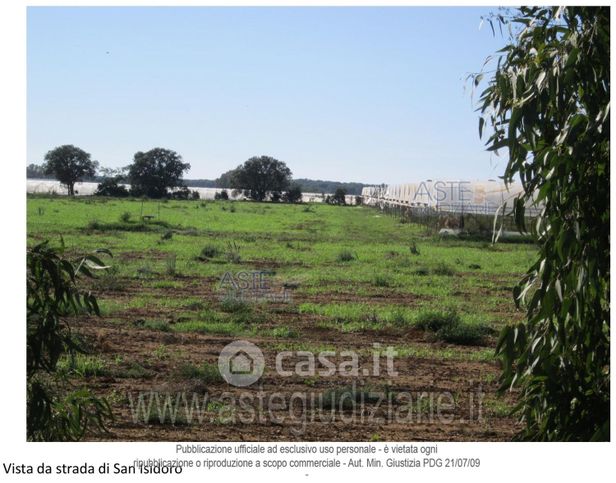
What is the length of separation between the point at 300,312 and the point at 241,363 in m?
2.72

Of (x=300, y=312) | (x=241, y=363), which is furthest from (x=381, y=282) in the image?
(x=241, y=363)

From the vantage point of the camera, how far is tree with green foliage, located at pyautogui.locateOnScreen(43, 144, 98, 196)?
50.3 metres

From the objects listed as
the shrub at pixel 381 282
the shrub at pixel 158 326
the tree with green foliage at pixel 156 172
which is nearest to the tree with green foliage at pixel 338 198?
the tree with green foliage at pixel 156 172

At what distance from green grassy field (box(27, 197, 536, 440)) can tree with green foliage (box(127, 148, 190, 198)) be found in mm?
25285

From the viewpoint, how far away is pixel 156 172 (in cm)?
4644

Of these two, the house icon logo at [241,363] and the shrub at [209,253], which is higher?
the shrub at [209,253]

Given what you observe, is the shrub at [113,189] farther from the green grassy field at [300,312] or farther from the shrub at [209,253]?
the shrub at [209,253]

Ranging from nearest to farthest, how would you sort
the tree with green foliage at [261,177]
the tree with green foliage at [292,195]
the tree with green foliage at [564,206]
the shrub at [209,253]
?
the tree with green foliage at [564,206]
the shrub at [209,253]
the tree with green foliage at [261,177]
the tree with green foliage at [292,195]

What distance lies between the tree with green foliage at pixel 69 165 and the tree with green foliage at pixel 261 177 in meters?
10.1

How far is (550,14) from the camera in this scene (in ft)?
10.3

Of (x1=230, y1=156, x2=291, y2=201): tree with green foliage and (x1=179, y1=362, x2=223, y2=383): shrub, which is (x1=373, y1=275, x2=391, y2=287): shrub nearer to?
(x1=179, y1=362, x2=223, y2=383): shrub

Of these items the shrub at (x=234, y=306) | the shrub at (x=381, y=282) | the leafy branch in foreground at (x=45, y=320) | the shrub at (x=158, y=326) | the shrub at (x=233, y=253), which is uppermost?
the leafy branch in foreground at (x=45, y=320)

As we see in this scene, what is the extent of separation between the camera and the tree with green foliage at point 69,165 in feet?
165

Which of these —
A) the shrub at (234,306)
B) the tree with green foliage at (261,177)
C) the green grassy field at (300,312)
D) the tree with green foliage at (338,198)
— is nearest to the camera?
the green grassy field at (300,312)
